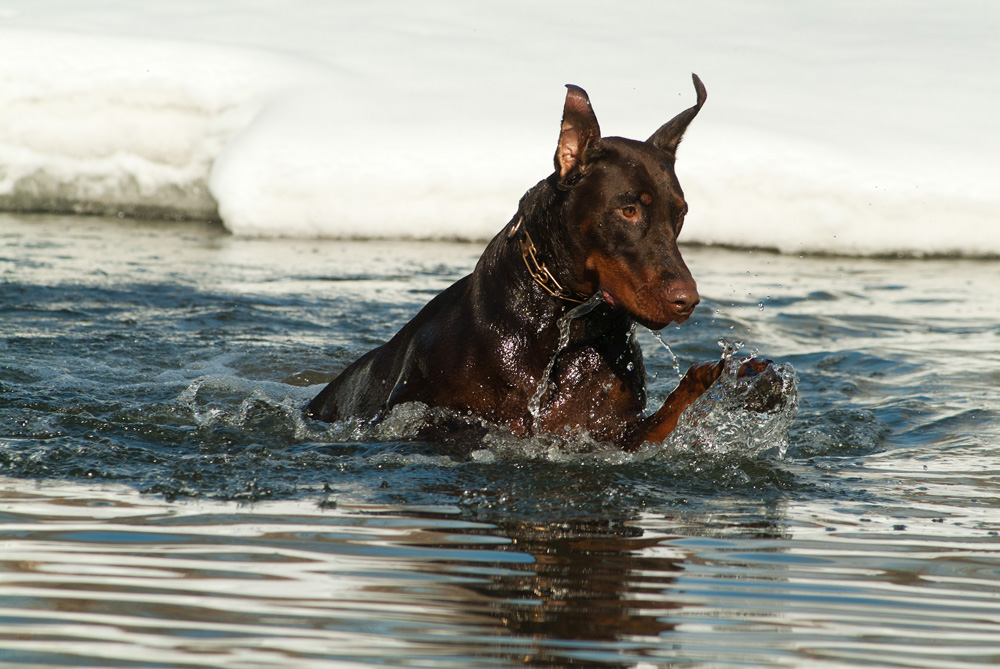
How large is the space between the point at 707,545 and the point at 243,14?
13.0 metres

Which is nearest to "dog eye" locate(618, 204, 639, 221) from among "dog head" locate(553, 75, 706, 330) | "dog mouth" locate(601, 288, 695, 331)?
"dog head" locate(553, 75, 706, 330)

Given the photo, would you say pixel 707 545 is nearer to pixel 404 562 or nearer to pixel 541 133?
pixel 404 562

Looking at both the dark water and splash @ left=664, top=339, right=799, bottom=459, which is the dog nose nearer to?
splash @ left=664, top=339, right=799, bottom=459

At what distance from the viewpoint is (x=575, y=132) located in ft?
14.5

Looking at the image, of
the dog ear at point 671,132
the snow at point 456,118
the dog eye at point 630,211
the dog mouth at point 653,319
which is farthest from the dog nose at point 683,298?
the snow at point 456,118

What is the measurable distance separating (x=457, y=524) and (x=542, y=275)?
1.35m

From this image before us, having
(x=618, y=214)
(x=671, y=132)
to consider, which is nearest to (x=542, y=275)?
(x=618, y=214)

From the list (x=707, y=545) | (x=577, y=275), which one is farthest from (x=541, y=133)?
(x=707, y=545)

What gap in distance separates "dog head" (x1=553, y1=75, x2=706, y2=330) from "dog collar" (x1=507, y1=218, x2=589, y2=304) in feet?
0.21

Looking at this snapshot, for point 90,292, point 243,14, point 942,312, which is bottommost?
point 90,292

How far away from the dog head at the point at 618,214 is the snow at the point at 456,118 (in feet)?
23.1

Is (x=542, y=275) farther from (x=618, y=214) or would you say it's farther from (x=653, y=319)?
(x=653, y=319)

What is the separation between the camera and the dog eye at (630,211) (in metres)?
4.28

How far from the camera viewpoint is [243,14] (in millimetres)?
14852
